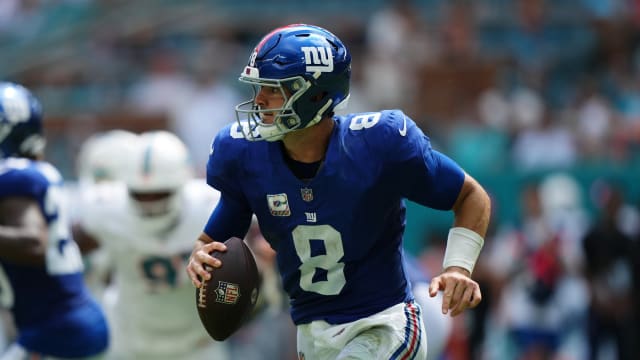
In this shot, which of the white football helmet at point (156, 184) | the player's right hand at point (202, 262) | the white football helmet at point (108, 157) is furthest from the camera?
the white football helmet at point (108, 157)

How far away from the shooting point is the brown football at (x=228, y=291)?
4.42 meters

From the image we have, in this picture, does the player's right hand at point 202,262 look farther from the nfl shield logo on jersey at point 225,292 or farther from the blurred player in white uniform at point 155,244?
the blurred player in white uniform at point 155,244

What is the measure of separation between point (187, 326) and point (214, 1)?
7.16m

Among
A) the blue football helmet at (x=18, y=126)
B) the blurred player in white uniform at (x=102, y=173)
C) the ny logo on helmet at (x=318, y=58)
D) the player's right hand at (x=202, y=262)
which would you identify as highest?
the ny logo on helmet at (x=318, y=58)

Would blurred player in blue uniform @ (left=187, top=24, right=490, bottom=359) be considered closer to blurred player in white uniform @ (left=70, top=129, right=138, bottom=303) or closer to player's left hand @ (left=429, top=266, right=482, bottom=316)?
player's left hand @ (left=429, top=266, right=482, bottom=316)

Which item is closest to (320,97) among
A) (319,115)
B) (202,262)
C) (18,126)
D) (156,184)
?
(319,115)

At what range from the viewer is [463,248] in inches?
178

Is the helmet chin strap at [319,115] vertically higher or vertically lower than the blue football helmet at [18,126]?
higher

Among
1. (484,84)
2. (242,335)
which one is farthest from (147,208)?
(484,84)

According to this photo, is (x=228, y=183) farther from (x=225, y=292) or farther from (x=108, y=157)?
(x=108, y=157)

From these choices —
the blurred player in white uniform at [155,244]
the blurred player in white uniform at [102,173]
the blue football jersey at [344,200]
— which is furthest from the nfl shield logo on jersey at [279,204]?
the blurred player in white uniform at [102,173]

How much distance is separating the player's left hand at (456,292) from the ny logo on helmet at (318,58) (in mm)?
848

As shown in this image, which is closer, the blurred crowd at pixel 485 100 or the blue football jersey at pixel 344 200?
the blue football jersey at pixel 344 200

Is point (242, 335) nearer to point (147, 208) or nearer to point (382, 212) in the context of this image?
point (147, 208)
